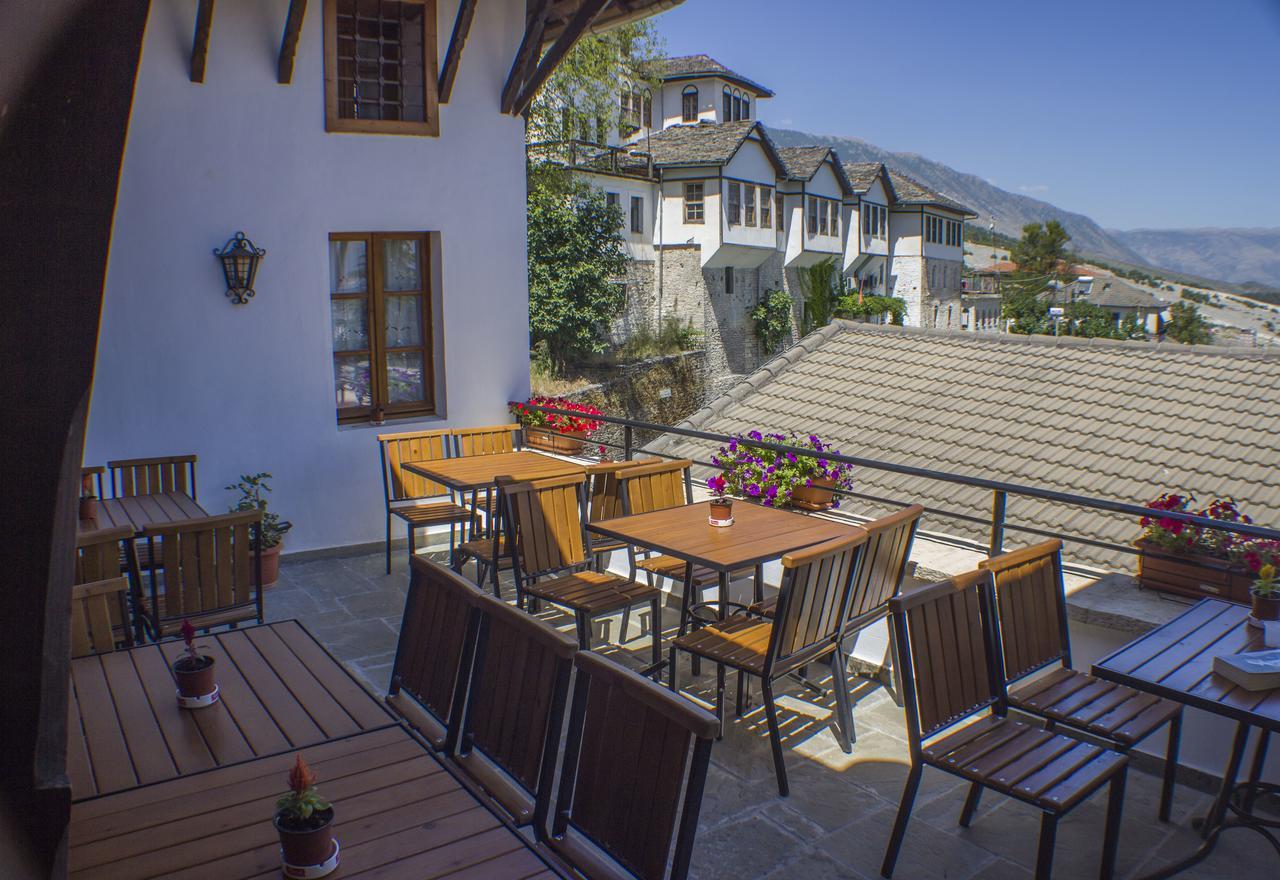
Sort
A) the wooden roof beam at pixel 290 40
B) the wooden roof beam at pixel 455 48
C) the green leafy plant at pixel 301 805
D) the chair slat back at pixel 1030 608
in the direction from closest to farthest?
1. the green leafy plant at pixel 301 805
2. the chair slat back at pixel 1030 608
3. the wooden roof beam at pixel 290 40
4. the wooden roof beam at pixel 455 48

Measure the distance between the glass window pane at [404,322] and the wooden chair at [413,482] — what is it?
2.64 feet

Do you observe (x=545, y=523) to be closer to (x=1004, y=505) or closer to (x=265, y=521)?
(x=1004, y=505)

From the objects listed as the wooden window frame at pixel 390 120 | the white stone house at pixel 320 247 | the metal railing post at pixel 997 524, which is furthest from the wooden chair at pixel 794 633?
the wooden window frame at pixel 390 120

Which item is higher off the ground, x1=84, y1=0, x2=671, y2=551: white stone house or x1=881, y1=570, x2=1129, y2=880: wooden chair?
x1=84, y1=0, x2=671, y2=551: white stone house

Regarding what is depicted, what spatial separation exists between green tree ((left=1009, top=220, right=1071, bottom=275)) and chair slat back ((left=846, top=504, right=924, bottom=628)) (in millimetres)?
71001

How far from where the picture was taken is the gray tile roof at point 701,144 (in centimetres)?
2978

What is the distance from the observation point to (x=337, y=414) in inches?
266

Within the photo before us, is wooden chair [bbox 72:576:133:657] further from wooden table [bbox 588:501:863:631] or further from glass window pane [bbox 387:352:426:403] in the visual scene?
glass window pane [bbox 387:352:426:403]

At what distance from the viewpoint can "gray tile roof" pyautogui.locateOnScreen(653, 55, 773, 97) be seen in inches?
1453

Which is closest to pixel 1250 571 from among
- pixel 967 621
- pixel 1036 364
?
pixel 967 621

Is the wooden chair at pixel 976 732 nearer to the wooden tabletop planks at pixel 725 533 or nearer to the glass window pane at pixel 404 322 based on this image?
the wooden tabletop planks at pixel 725 533

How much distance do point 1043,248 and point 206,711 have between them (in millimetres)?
73834

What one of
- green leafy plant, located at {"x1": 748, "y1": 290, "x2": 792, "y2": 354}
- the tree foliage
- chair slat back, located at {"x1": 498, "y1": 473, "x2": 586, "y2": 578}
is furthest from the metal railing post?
green leafy plant, located at {"x1": 748, "y1": 290, "x2": 792, "y2": 354}

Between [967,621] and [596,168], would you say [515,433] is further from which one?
[596,168]
